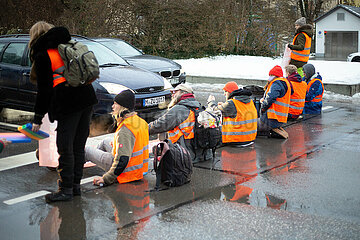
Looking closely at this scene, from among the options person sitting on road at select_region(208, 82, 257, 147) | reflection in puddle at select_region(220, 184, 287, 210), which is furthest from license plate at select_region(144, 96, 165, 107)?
reflection in puddle at select_region(220, 184, 287, 210)

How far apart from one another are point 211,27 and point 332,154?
674 inches

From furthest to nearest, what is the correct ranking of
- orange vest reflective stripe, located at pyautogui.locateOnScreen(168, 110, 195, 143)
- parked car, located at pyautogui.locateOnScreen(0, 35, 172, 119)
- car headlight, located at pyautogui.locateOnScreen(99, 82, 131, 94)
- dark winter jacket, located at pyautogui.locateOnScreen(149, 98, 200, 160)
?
parked car, located at pyautogui.locateOnScreen(0, 35, 172, 119) → car headlight, located at pyautogui.locateOnScreen(99, 82, 131, 94) → orange vest reflective stripe, located at pyautogui.locateOnScreen(168, 110, 195, 143) → dark winter jacket, located at pyautogui.locateOnScreen(149, 98, 200, 160)

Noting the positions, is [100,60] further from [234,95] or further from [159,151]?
[159,151]

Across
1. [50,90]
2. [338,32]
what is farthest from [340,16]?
[50,90]

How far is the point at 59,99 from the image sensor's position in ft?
17.7

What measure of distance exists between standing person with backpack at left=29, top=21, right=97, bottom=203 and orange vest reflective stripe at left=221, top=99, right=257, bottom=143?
330 centimetres

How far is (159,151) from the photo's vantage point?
20.6ft

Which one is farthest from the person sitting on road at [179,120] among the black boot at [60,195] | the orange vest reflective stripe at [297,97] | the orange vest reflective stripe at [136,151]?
the orange vest reflective stripe at [297,97]

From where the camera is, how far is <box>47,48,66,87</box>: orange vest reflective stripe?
5.37 m

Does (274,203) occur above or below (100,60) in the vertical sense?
below

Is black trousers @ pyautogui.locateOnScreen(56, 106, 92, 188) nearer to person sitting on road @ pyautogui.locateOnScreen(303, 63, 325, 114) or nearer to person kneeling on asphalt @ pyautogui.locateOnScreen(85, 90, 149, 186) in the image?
person kneeling on asphalt @ pyautogui.locateOnScreen(85, 90, 149, 186)

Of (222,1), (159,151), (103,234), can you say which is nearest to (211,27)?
(222,1)

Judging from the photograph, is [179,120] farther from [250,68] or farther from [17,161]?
[250,68]

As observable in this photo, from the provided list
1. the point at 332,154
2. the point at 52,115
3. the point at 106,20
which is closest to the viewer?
the point at 52,115
